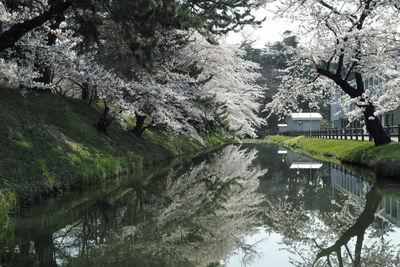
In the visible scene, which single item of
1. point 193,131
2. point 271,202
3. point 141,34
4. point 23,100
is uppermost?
point 141,34

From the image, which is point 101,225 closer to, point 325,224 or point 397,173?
point 325,224

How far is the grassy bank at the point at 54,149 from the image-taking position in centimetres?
1076

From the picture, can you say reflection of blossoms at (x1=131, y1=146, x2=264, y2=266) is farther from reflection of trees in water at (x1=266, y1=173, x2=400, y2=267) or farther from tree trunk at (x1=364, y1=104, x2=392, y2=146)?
tree trunk at (x1=364, y1=104, x2=392, y2=146)

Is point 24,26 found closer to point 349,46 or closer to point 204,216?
point 204,216

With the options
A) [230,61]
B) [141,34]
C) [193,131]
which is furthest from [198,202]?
[230,61]

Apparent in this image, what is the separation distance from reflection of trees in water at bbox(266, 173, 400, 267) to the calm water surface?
0.05 ft

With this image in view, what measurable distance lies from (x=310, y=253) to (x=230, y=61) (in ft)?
70.3

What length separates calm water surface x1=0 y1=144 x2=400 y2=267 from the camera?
20.2ft

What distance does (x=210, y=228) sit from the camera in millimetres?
8141

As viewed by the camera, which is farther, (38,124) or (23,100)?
(23,100)

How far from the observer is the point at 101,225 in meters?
8.34

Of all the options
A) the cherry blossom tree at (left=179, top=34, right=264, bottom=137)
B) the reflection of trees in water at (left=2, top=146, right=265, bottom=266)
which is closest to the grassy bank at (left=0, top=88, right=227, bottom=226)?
the reflection of trees in water at (left=2, top=146, right=265, bottom=266)

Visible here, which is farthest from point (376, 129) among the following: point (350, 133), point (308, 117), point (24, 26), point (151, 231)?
point (308, 117)

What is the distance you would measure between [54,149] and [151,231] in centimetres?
711
